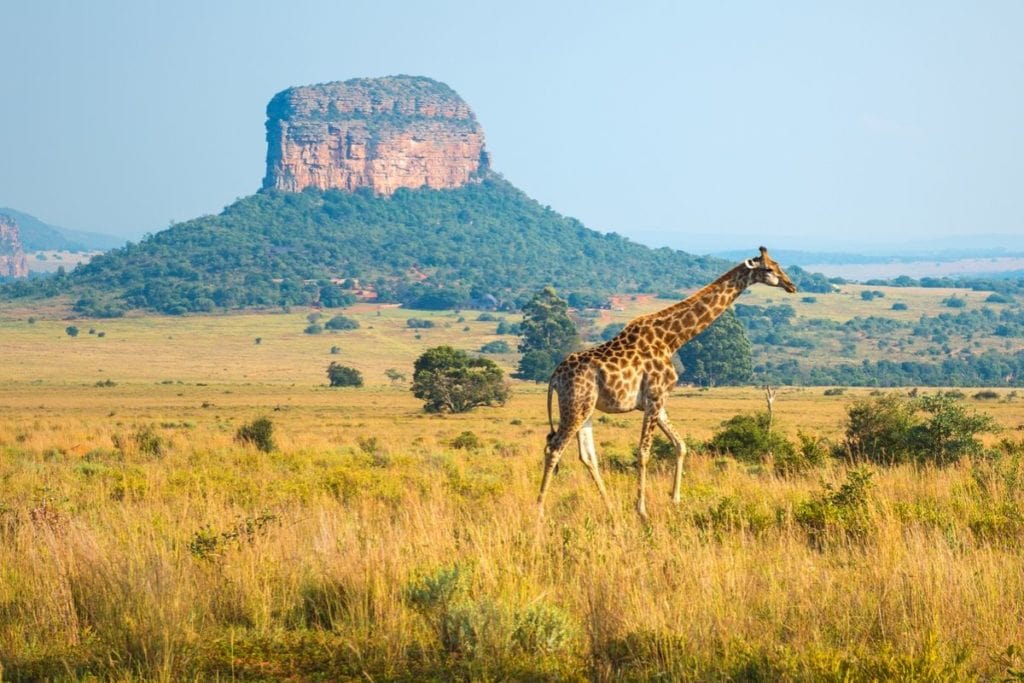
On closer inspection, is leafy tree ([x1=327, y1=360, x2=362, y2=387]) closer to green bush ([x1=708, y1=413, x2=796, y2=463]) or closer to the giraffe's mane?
green bush ([x1=708, y1=413, x2=796, y2=463])

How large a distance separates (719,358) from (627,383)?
87.0 m

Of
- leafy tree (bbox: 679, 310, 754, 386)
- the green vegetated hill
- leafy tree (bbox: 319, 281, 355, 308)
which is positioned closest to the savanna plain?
leafy tree (bbox: 679, 310, 754, 386)

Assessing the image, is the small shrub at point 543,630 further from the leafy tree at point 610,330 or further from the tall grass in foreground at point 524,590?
the leafy tree at point 610,330

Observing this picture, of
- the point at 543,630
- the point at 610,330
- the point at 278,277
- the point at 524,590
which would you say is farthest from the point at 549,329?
the point at 543,630

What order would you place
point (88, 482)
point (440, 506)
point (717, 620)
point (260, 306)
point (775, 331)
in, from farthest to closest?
point (260, 306) → point (775, 331) → point (88, 482) → point (440, 506) → point (717, 620)

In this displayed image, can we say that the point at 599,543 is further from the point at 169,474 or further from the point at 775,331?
the point at 775,331

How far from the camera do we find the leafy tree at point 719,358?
96.4 m

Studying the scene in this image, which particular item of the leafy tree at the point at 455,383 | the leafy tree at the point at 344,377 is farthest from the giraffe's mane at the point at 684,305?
the leafy tree at the point at 344,377

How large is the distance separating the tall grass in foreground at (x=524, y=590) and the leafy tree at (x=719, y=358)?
85.6 metres

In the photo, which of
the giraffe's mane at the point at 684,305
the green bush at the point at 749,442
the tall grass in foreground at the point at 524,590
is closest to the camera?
the tall grass in foreground at the point at 524,590

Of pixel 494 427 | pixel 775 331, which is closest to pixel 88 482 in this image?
pixel 494 427

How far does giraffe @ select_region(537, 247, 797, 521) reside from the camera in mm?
11008

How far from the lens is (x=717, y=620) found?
267 inches

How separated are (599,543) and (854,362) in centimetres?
11521
